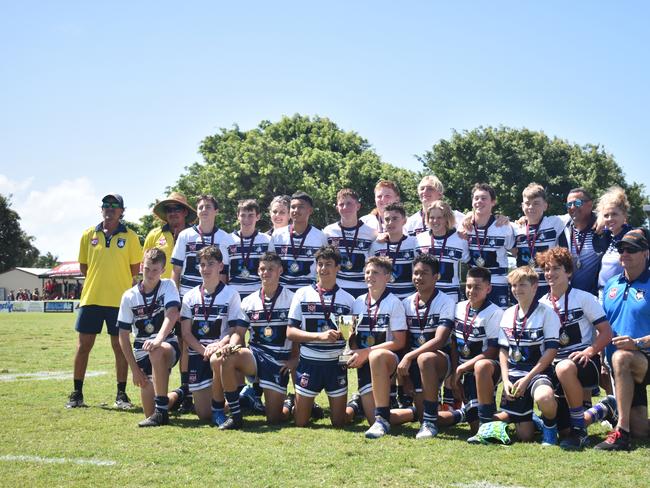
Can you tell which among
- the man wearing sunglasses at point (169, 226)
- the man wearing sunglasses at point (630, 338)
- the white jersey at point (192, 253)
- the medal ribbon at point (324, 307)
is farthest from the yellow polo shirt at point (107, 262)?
the man wearing sunglasses at point (630, 338)

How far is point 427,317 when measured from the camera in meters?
7.06

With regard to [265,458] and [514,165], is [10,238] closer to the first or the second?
[514,165]

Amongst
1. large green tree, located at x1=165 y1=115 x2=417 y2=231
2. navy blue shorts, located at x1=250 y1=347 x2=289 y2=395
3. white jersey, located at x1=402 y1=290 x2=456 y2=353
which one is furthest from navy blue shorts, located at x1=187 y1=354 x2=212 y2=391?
large green tree, located at x1=165 y1=115 x2=417 y2=231

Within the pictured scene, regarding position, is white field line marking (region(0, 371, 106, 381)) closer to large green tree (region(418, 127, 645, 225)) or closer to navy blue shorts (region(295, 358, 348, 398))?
navy blue shorts (region(295, 358, 348, 398))

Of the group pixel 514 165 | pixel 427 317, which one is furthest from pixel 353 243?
pixel 514 165

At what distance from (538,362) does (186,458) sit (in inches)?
124

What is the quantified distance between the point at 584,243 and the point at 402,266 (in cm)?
201

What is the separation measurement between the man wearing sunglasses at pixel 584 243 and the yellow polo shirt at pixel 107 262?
5.35 m

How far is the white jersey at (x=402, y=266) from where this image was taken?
7.80 m

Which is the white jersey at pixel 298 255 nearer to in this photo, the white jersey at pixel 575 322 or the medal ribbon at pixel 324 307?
the medal ribbon at pixel 324 307

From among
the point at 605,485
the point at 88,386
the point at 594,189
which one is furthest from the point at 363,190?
the point at 605,485

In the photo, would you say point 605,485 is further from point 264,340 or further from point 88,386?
point 88,386

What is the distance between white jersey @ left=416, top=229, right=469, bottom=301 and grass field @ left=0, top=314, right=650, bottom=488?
1.57 meters

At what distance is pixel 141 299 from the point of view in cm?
766
